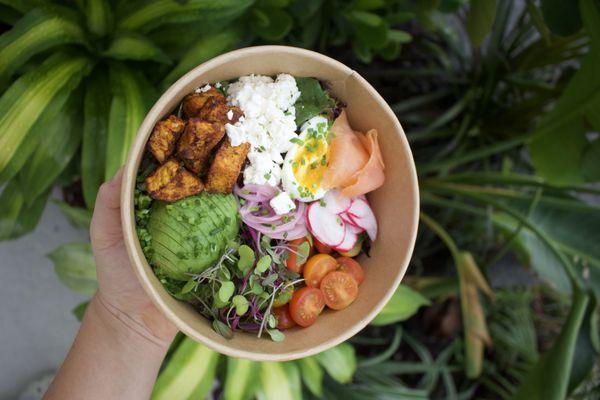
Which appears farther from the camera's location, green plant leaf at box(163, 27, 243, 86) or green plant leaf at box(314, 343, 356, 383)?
green plant leaf at box(314, 343, 356, 383)

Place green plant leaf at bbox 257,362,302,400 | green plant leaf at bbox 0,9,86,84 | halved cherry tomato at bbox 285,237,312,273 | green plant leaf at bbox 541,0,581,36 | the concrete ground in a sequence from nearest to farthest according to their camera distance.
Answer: halved cherry tomato at bbox 285,237,312,273 < green plant leaf at bbox 0,9,86,84 < green plant leaf at bbox 541,0,581,36 < green plant leaf at bbox 257,362,302,400 < the concrete ground

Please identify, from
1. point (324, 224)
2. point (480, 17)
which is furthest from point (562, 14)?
point (324, 224)

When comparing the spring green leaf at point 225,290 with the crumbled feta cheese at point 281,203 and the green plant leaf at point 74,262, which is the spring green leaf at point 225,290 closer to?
the crumbled feta cheese at point 281,203

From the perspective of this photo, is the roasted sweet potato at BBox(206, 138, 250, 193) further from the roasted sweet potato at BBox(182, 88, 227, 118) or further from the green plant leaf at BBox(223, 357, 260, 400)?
the green plant leaf at BBox(223, 357, 260, 400)

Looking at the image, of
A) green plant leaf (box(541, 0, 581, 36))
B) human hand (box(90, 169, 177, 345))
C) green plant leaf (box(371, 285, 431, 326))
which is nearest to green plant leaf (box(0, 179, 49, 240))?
human hand (box(90, 169, 177, 345))

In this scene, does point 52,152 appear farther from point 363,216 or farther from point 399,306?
point 399,306

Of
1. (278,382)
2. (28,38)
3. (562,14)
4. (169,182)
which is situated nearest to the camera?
(169,182)
